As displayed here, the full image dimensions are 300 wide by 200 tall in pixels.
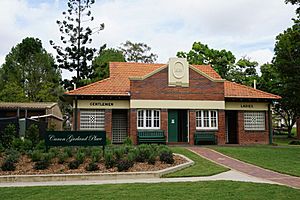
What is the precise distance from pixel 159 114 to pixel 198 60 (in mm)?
20599

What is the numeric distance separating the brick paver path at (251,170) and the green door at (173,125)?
640 centimetres

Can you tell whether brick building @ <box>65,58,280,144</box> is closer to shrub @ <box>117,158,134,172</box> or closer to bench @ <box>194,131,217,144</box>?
bench @ <box>194,131,217,144</box>

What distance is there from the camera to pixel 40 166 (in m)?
12.7

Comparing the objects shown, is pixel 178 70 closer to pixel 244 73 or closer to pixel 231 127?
pixel 231 127

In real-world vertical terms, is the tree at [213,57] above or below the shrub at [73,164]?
above

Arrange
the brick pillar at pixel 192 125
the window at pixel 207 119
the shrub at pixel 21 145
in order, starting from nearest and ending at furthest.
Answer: the shrub at pixel 21 145
the brick pillar at pixel 192 125
the window at pixel 207 119

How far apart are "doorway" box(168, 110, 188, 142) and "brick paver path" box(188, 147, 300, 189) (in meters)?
6.46

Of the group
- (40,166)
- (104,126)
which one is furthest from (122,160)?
(104,126)

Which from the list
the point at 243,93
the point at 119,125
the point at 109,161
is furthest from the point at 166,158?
the point at 243,93

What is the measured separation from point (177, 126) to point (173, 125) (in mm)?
370

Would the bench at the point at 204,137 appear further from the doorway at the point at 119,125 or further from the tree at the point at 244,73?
the tree at the point at 244,73

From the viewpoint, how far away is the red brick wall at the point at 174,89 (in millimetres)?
24531

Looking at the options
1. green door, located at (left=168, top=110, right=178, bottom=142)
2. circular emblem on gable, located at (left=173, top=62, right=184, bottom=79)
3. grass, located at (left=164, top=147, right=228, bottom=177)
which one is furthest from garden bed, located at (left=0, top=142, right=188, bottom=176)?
circular emblem on gable, located at (left=173, top=62, right=184, bottom=79)

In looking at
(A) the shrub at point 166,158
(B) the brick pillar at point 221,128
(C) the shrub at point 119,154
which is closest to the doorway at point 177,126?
(B) the brick pillar at point 221,128
